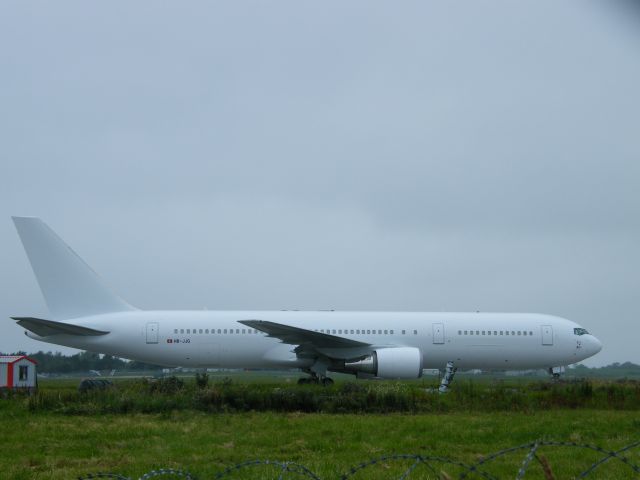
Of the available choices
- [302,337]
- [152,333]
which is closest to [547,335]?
[302,337]

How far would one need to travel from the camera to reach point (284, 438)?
10875mm

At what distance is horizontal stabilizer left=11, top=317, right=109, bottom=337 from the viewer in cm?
2094

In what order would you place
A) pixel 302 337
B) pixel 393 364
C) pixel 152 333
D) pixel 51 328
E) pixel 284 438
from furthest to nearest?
1. pixel 152 333
2. pixel 302 337
3. pixel 51 328
4. pixel 393 364
5. pixel 284 438

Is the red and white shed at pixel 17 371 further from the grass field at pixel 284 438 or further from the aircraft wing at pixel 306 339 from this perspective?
the aircraft wing at pixel 306 339

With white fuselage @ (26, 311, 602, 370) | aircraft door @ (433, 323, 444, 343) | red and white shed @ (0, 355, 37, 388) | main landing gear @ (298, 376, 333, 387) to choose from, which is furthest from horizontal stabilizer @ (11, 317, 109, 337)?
aircraft door @ (433, 323, 444, 343)

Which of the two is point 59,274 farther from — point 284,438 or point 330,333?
point 284,438

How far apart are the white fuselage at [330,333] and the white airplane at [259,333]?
3 centimetres

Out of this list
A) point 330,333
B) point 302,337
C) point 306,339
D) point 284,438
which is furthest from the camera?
point 330,333

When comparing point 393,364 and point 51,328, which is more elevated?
point 51,328

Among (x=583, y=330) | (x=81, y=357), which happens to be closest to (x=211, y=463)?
(x=583, y=330)

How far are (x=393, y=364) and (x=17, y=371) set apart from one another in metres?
11.6

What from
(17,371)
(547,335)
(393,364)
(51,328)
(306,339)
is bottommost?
(17,371)

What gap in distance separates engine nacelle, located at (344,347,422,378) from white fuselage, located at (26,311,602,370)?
89.2 inches

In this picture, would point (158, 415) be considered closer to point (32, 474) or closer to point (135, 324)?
point (32, 474)
